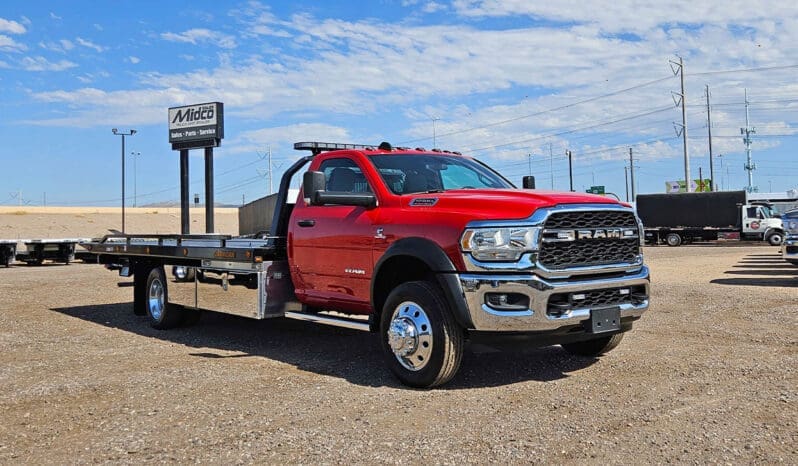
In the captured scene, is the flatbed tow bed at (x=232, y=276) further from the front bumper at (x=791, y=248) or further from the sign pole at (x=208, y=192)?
the sign pole at (x=208, y=192)

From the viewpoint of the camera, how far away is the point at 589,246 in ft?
19.9

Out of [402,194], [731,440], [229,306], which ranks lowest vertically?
[731,440]

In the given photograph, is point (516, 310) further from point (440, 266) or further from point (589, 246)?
point (589, 246)

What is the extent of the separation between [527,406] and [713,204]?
35.2m

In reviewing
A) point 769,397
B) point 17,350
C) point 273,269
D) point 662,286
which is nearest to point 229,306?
point 273,269

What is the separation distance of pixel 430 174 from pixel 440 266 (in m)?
1.67

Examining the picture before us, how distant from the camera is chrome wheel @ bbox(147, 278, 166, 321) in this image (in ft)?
32.5

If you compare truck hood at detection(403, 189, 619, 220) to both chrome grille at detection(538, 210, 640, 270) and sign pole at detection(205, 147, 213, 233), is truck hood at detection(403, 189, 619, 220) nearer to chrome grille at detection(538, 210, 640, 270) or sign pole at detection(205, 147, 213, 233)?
chrome grille at detection(538, 210, 640, 270)

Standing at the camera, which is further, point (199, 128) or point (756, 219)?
point (756, 219)

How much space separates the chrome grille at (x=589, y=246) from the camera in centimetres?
580

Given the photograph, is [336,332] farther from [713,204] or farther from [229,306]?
[713,204]

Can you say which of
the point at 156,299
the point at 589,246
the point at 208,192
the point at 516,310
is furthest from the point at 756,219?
the point at 516,310

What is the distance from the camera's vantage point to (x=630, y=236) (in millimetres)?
6402

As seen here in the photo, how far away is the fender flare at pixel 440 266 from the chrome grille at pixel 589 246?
2.27 ft
